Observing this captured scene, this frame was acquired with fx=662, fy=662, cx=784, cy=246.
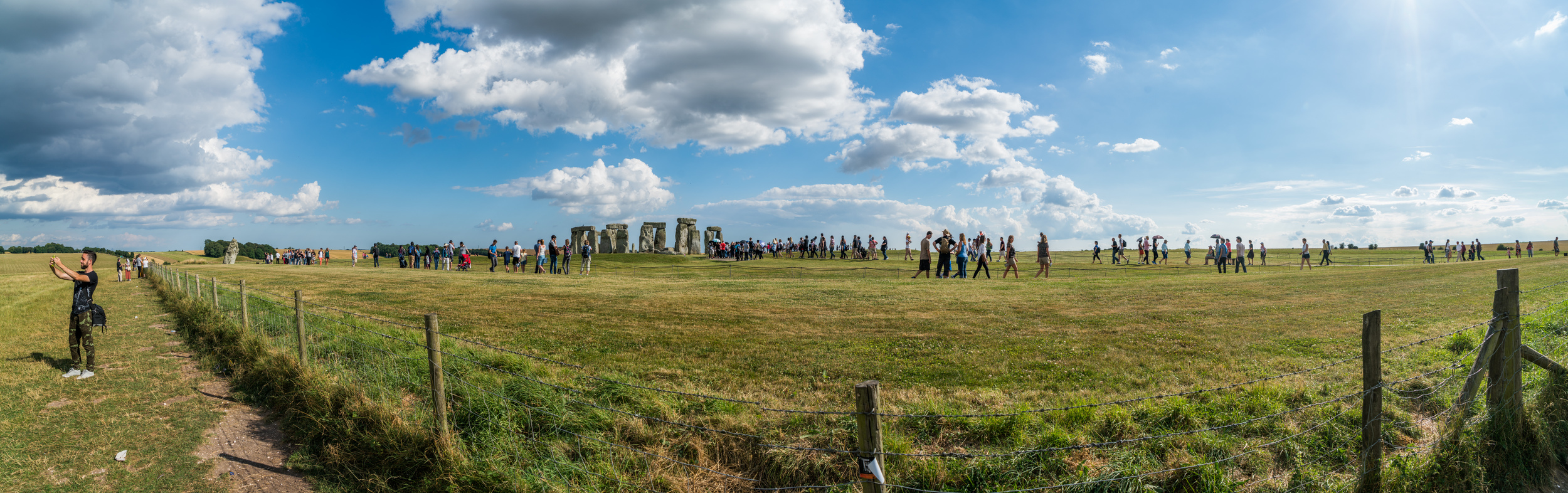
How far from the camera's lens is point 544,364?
7.95 m

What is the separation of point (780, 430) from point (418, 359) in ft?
17.2

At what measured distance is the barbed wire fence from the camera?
14.9 feet

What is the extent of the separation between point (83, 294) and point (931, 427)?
Answer: 12921 mm

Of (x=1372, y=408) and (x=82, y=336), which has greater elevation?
(x=1372, y=408)

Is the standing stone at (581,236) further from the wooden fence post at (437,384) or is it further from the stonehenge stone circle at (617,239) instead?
the wooden fence post at (437,384)

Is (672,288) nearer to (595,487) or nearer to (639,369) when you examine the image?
(639,369)

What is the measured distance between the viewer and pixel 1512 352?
15.6ft

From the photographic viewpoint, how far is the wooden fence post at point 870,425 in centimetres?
333

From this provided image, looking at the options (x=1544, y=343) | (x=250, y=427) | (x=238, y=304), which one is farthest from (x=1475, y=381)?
(x=238, y=304)

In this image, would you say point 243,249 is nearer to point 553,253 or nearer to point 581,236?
point 581,236

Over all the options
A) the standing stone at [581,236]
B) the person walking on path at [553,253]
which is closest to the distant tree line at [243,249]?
the standing stone at [581,236]

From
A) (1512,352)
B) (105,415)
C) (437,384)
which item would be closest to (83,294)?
(105,415)

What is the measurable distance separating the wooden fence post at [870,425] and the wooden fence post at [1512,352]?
476 centimetres

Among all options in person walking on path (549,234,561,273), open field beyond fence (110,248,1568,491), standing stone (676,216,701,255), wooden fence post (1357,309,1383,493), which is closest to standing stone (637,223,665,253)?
standing stone (676,216,701,255)
